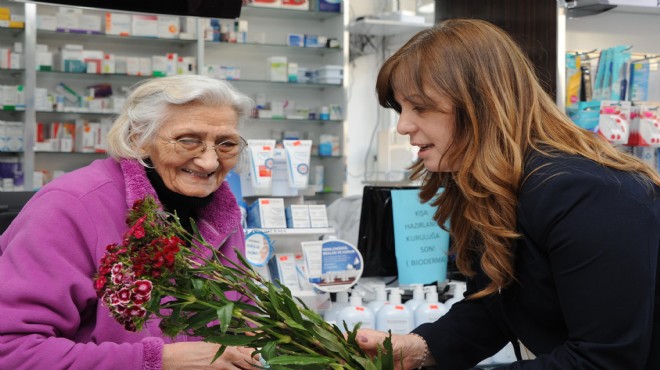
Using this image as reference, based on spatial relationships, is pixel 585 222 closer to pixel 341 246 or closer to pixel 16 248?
pixel 16 248

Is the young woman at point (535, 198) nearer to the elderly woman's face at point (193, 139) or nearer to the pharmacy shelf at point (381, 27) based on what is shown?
the elderly woman's face at point (193, 139)

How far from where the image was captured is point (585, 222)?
116 centimetres

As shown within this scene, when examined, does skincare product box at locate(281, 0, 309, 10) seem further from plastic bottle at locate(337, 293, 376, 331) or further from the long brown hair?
the long brown hair

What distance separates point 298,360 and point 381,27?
20.3 ft

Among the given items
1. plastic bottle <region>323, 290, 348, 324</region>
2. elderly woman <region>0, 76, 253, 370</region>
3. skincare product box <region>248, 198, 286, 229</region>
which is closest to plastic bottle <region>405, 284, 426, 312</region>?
plastic bottle <region>323, 290, 348, 324</region>

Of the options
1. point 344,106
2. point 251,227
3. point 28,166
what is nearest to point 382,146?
point 344,106

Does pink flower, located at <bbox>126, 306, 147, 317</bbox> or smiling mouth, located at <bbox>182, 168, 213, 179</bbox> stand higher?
smiling mouth, located at <bbox>182, 168, 213, 179</bbox>

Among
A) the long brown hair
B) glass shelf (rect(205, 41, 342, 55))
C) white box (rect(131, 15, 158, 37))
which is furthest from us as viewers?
glass shelf (rect(205, 41, 342, 55))

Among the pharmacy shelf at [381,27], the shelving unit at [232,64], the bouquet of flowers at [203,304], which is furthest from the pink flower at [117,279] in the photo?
the pharmacy shelf at [381,27]

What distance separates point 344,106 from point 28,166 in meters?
2.74

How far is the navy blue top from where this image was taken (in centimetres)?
115

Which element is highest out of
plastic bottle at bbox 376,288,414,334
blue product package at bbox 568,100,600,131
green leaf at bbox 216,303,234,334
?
blue product package at bbox 568,100,600,131

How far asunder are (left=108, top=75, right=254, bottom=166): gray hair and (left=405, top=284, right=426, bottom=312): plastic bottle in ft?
4.48

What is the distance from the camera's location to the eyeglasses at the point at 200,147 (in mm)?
1769
